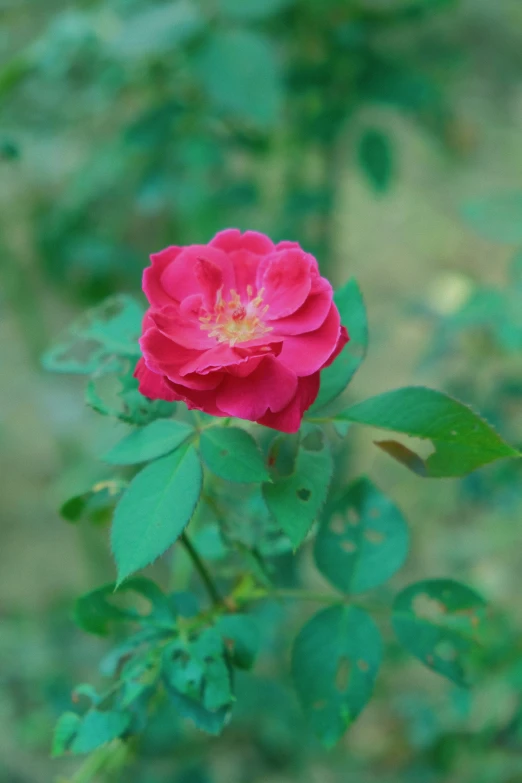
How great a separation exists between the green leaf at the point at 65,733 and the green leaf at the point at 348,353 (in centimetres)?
26

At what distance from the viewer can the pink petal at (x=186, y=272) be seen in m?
0.50

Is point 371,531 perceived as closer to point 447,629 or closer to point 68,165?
point 447,629

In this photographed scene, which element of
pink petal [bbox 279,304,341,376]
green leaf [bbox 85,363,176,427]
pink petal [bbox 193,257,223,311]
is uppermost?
pink petal [bbox 193,257,223,311]

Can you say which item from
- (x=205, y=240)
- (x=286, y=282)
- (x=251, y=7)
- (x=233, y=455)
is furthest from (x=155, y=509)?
(x=205, y=240)

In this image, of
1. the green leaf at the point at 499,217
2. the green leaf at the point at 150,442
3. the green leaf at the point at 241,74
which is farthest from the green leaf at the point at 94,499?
the green leaf at the point at 499,217

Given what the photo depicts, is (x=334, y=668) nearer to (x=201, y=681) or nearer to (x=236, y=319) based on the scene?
(x=201, y=681)

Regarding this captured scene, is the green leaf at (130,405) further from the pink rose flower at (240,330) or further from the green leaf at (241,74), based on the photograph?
the green leaf at (241,74)

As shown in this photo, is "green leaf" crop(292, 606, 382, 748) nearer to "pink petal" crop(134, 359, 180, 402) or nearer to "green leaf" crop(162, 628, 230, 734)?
"green leaf" crop(162, 628, 230, 734)

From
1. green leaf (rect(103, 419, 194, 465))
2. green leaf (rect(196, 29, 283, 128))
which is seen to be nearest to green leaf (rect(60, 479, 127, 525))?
green leaf (rect(103, 419, 194, 465))

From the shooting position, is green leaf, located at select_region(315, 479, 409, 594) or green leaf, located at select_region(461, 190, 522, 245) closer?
green leaf, located at select_region(315, 479, 409, 594)

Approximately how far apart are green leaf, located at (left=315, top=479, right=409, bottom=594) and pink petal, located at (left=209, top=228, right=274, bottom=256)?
19 centimetres

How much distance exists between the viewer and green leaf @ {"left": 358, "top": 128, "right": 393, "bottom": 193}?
122 cm

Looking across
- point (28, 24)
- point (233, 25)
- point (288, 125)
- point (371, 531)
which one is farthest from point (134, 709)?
point (28, 24)

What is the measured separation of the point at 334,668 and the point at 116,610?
0.16 m
